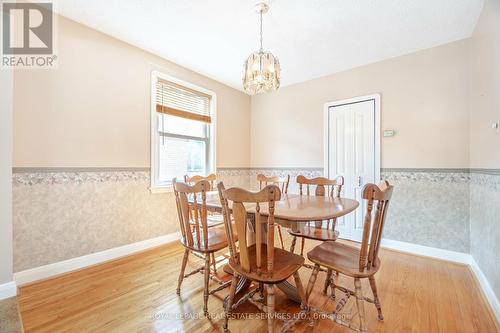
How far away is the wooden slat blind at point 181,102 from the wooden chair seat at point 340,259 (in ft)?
8.54

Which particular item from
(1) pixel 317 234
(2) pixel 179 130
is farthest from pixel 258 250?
(2) pixel 179 130

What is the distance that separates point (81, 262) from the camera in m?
2.25

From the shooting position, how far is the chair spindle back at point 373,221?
1211mm

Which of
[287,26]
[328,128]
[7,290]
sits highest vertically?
[287,26]

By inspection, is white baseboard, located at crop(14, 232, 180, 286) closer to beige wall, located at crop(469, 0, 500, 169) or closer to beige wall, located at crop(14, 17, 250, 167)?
beige wall, located at crop(14, 17, 250, 167)

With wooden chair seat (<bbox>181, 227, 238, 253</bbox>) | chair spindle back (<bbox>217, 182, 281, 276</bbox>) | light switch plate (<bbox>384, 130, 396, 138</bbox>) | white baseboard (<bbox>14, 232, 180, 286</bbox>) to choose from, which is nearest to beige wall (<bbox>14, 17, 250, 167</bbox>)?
white baseboard (<bbox>14, 232, 180, 286</bbox>)

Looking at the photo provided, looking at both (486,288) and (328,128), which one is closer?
(486,288)

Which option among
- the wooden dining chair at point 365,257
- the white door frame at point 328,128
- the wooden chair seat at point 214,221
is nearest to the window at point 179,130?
the wooden chair seat at point 214,221

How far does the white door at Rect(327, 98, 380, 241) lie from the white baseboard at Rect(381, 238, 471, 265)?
402 millimetres

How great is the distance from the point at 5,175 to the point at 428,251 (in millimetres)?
4257

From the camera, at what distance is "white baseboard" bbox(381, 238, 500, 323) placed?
5.48ft

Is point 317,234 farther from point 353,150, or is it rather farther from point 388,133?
point 388,133

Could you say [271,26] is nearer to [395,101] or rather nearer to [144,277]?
[395,101]

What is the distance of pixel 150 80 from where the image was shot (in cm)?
284
